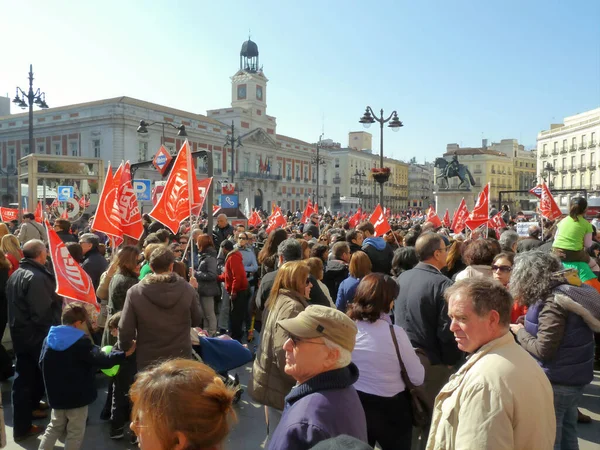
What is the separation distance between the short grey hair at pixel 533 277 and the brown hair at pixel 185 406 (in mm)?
2326

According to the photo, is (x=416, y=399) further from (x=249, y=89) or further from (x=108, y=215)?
(x=249, y=89)

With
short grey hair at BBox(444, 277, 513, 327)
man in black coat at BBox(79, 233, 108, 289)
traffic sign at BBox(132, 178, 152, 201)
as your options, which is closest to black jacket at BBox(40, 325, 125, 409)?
man in black coat at BBox(79, 233, 108, 289)

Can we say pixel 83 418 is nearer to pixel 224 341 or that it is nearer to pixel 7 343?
pixel 224 341

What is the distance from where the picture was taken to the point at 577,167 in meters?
59.0

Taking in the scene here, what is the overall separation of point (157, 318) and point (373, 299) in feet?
5.96

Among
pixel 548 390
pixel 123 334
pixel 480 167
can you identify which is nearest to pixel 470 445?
pixel 548 390

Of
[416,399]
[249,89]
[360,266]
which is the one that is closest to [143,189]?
[360,266]

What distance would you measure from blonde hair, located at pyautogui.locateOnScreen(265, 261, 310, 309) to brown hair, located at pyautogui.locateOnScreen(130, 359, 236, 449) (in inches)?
76.7

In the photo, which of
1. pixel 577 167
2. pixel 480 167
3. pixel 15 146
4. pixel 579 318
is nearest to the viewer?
pixel 579 318

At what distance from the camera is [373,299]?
10.2 ft

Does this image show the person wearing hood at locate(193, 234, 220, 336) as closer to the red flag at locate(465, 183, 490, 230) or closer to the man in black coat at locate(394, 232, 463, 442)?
the man in black coat at locate(394, 232, 463, 442)

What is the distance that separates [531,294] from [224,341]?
2.68 meters

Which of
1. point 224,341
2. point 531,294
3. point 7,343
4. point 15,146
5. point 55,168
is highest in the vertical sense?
point 15,146

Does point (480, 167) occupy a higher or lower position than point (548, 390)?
higher
